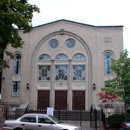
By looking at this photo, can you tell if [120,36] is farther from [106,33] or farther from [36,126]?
[36,126]

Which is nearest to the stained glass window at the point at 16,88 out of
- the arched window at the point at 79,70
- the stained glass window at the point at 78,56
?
the arched window at the point at 79,70

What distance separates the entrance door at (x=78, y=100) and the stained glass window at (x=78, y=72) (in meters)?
1.65

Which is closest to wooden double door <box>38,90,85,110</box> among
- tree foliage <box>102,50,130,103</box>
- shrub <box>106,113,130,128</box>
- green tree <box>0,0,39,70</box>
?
shrub <box>106,113,130,128</box>

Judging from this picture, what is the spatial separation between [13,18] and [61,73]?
47.5 feet

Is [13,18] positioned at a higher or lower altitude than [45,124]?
higher

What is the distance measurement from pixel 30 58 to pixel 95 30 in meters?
8.64

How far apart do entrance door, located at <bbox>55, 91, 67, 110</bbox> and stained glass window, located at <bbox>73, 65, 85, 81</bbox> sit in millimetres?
2267

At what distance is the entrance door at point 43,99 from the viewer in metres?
27.6

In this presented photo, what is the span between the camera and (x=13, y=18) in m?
14.6

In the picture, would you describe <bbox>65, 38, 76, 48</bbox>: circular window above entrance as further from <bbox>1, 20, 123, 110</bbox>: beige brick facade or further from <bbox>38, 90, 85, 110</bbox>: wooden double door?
<bbox>38, 90, 85, 110</bbox>: wooden double door

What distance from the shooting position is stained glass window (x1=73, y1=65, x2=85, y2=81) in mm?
27734

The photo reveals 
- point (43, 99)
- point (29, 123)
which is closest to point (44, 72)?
point (43, 99)

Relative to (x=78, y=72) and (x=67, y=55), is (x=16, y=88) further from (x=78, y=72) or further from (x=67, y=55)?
(x=78, y=72)

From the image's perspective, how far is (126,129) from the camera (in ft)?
41.5
